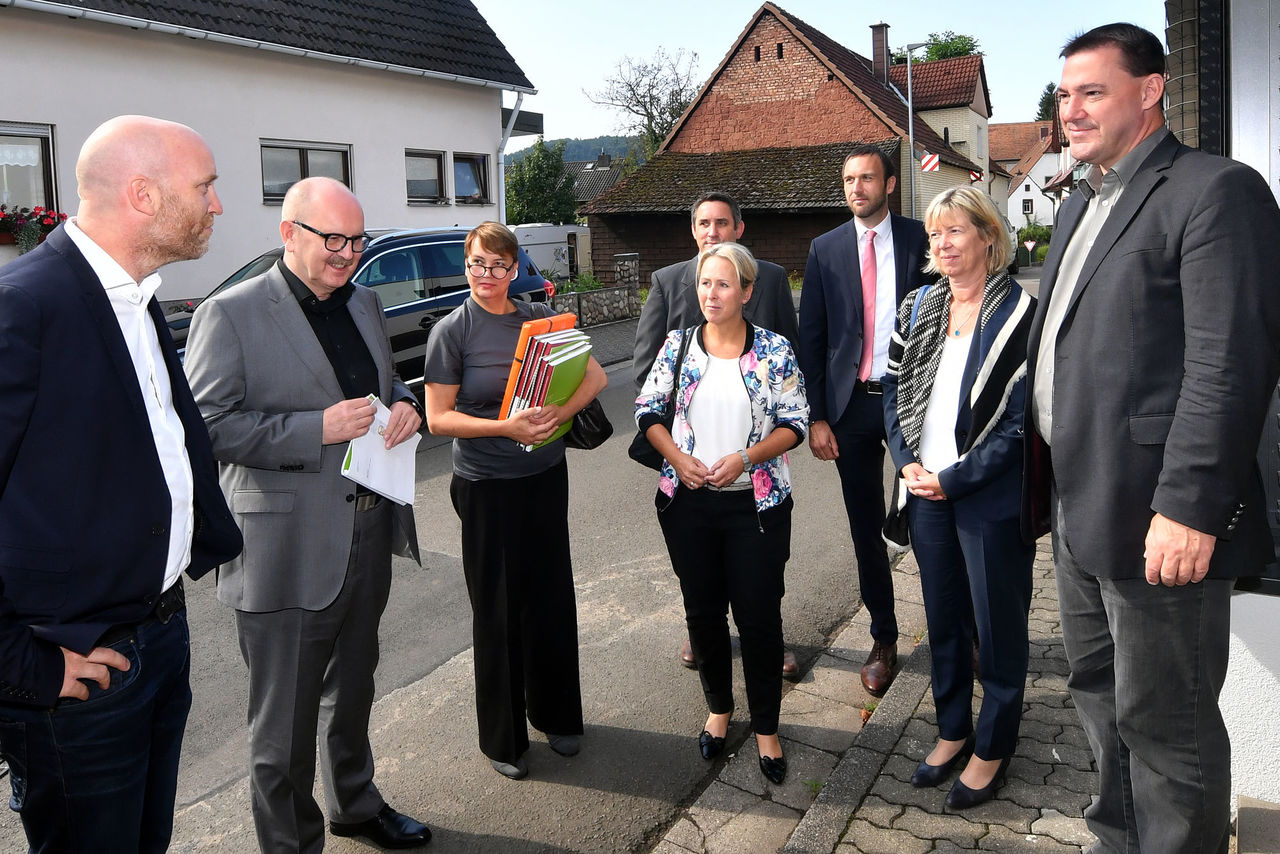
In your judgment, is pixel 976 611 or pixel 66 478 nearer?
pixel 66 478

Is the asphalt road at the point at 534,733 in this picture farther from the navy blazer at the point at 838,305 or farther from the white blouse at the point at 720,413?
the navy blazer at the point at 838,305

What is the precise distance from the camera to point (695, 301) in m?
4.59

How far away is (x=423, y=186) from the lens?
1786 cm

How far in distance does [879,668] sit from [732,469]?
152 cm

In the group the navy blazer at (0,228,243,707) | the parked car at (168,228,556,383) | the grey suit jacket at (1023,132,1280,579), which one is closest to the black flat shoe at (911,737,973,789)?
the grey suit jacket at (1023,132,1280,579)

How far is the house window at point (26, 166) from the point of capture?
11.9 metres

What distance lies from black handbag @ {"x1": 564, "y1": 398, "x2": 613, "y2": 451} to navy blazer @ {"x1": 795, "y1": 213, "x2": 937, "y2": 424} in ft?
3.65

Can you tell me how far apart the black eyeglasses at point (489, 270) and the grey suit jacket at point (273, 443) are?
84cm

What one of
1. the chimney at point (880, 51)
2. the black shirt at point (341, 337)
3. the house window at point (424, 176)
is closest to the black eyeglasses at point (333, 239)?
the black shirt at point (341, 337)

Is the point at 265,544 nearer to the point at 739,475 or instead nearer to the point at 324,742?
the point at 324,742

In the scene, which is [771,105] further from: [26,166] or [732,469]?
[732,469]

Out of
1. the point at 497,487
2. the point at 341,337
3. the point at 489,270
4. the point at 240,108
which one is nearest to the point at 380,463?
the point at 341,337

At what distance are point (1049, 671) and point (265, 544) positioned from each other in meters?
3.42

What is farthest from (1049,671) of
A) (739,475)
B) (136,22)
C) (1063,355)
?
(136,22)
